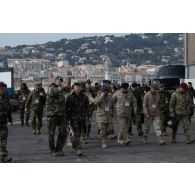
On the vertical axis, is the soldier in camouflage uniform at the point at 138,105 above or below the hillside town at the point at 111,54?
below

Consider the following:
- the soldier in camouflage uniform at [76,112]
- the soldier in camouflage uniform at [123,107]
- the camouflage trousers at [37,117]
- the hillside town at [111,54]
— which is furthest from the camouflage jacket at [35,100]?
the hillside town at [111,54]

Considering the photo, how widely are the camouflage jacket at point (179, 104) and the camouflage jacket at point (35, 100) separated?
201 inches

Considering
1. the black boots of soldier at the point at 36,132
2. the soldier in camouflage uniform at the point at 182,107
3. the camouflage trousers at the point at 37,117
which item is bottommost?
the black boots of soldier at the point at 36,132

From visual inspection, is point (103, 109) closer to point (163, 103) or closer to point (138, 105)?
point (163, 103)

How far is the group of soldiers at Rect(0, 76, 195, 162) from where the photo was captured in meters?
10.9

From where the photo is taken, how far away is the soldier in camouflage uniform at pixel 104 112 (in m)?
12.6

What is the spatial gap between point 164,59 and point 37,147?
79.2 metres

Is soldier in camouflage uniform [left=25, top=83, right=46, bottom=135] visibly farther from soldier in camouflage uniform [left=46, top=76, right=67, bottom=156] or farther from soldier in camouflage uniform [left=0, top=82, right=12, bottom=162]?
soldier in camouflage uniform [left=0, top=82, right=12, bottom=162]

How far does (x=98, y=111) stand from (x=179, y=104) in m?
2.36

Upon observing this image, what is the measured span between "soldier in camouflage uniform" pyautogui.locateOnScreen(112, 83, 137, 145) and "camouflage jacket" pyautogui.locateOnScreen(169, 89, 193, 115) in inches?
43.3

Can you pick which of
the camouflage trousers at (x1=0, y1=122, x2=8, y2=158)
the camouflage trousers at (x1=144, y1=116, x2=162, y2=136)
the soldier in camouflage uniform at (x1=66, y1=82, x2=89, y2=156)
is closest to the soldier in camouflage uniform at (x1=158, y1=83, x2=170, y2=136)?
the camouflage trousers at (x1=144, y1=116, x2=162, y2=136)

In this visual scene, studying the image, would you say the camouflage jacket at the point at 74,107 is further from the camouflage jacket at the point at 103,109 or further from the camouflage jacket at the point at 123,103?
the camouflage jacket at the point at 123,103

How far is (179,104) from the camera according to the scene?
1348cm
